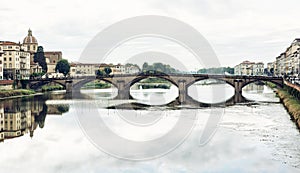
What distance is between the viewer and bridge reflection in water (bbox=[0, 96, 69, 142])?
29.6 metres

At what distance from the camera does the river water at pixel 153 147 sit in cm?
1953

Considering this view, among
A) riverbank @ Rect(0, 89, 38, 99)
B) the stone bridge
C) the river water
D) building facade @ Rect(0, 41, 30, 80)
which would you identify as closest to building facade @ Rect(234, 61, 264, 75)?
the stone bridge

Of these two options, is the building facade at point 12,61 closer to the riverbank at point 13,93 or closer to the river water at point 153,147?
the riverbank at point 13,93

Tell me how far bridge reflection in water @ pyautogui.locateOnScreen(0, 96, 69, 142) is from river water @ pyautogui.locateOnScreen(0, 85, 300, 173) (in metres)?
0.07

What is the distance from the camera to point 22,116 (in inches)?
1468

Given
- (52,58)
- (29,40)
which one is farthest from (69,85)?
(52,58)

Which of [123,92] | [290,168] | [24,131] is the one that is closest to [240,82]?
[123,92]

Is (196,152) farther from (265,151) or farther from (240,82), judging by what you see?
(240,82)

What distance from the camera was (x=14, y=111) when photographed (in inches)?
1575

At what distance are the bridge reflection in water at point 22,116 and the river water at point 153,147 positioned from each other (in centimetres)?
7

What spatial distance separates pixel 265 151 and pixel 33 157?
12.4m

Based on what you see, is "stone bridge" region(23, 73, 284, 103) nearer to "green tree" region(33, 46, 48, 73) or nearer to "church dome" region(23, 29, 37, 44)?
"green tree" region(33, 46, 48, 73)

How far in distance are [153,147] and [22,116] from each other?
18032mm

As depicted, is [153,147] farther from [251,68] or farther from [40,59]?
[251,68]
